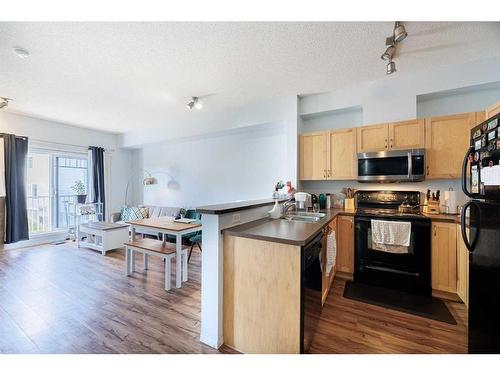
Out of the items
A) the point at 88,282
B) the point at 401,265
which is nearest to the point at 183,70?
the point at 88,282

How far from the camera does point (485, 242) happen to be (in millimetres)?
1304

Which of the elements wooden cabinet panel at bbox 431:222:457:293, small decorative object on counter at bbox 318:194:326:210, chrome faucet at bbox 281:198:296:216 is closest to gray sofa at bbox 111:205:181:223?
chrome faucet at bbox 281:198:296:216

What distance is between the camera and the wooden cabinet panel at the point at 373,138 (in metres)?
2.75

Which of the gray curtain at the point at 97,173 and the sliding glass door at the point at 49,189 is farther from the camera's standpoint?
the gray curtain at the point at 97,173

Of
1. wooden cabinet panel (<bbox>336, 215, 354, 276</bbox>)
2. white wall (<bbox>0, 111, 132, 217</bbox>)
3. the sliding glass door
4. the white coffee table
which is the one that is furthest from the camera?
the sliding glass door

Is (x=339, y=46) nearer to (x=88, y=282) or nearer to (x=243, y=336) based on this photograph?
(x=243, y=336)

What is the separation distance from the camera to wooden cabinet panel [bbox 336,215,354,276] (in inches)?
106

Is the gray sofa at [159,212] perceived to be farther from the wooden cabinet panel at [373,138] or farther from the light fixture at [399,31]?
the light fixture at [399,31]

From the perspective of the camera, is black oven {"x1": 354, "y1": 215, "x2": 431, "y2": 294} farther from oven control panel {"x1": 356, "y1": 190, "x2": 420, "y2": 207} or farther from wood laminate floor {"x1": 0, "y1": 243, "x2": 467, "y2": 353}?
oven control panel {"x1": 356, "y1": 190, "x2": 420, "y2": 207}

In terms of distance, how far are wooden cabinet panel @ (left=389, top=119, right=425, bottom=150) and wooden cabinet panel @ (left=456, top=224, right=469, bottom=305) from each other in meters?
1.03

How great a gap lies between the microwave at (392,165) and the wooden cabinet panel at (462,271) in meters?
0.71

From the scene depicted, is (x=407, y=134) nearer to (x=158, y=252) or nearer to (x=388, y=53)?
(x=388, y=53)

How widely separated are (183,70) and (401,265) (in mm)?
3379

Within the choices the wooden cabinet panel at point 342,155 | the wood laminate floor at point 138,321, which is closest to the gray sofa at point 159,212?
the wood laminate floor at point 138,321
